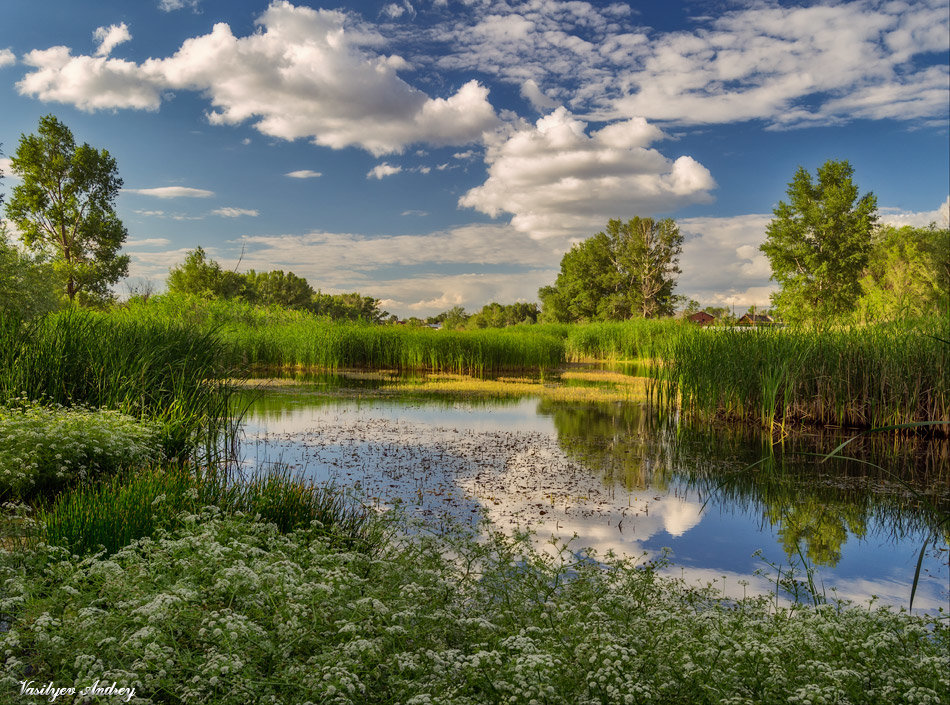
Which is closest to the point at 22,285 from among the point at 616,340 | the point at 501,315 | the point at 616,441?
the point at 616,441

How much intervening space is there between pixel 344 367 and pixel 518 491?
1716cm

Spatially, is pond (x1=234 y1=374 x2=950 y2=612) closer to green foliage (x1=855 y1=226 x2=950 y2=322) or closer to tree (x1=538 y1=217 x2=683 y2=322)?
green foliage (x1=855 y1=226 x2=950 y2=322)

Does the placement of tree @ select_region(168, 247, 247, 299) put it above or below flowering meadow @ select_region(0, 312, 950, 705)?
above

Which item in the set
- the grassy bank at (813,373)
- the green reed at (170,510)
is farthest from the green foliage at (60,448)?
the grassy bank at (813,373)

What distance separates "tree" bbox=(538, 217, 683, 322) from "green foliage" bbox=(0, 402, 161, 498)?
5305cm

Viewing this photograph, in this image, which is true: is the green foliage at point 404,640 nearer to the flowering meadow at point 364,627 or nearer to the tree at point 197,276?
the flowering meadow at point 364,627

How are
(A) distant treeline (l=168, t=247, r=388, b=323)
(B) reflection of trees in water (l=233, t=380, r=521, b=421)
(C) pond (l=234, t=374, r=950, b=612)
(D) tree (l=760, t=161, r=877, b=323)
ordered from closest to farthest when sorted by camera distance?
1. (C) pond (l=234, t=374, r=950, b=612)
2. (B) reflection of trees in water (l=233, t=380, r=521, b=421)
3. (D) tree (l=760, t=161, r=877, b=323)
4. (A) distant treeline (l=168, t=247, r=388, b=323)

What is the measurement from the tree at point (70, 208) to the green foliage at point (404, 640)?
1598 inches

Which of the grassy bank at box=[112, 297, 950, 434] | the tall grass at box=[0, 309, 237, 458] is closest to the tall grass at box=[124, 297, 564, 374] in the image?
the grassy bank at box=[112, 297, 950, 434]

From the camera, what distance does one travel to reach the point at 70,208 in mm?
38406

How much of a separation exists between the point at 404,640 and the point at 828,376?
12.0m

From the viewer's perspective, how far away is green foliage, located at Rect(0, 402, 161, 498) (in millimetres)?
5691

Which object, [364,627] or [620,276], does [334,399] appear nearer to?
[364,627]

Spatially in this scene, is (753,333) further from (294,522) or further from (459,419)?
(294,522)
